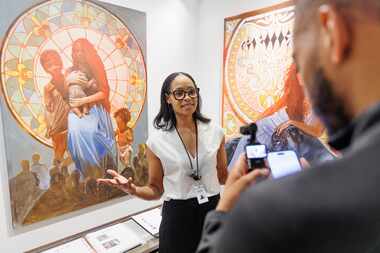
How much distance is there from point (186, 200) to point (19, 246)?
1127 mm

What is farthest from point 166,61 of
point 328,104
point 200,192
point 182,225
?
point 328,104

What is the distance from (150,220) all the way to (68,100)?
1.11m

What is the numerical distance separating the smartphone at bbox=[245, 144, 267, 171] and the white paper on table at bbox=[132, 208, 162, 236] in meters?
1.38

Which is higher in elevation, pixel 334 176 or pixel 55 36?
pixel 55 36

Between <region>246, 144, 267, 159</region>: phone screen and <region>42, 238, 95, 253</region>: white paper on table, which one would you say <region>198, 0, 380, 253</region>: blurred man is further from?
<region>42, 238, 95, 253</region>: white paper on table

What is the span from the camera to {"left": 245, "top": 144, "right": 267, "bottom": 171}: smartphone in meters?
0.60

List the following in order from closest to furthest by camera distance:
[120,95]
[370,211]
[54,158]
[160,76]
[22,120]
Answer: [370,211] → [22,120] → [54,158] → [120,95] → [160,76]

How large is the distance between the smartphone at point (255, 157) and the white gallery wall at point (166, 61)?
142cm

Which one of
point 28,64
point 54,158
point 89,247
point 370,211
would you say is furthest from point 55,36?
point 370,211

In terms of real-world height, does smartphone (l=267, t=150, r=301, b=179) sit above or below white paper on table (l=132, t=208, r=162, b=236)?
above

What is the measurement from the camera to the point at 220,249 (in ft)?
1.08

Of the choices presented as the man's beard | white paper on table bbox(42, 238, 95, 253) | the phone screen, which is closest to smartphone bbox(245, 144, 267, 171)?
the phone screen

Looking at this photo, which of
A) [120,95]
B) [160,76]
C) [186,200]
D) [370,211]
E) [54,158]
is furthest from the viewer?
[160,76]

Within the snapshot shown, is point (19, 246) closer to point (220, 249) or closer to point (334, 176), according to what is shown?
point (220, 249)
